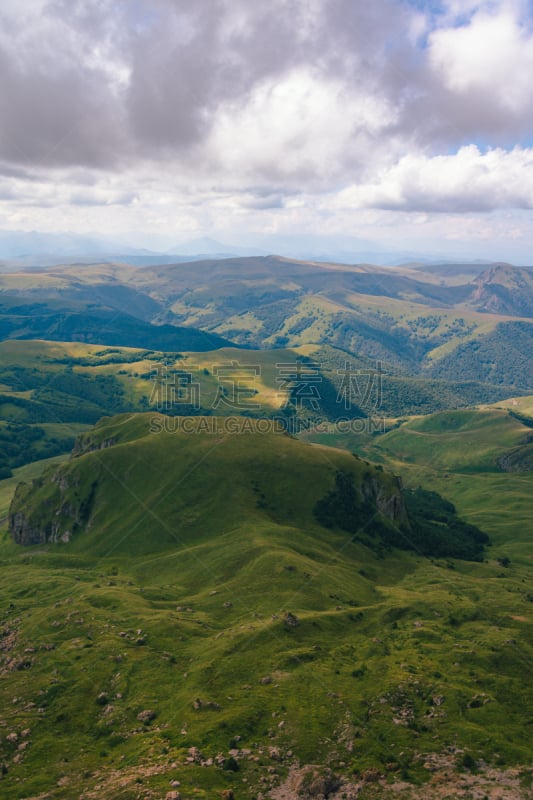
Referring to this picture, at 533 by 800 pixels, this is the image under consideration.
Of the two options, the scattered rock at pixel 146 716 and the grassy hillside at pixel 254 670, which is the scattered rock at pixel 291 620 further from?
the scattered rock at pixel 146 716

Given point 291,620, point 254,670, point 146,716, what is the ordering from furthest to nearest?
point 291,620, point 254,670, point 146,716

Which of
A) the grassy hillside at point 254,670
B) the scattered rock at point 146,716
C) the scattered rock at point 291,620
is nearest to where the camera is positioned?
the grassy hillside at point 254,670

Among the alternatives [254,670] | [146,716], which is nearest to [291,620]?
[254,670]

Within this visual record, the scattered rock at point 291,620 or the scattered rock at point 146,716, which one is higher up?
the scattered rock at point 291,620

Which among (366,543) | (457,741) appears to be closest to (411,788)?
(457,741)

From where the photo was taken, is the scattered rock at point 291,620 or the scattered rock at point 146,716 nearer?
the scattered rock at point 146,716

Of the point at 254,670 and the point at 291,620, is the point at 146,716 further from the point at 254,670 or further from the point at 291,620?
the point at 291,620

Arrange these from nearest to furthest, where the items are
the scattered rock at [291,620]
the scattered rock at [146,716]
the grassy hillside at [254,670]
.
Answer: the grassy hillside at [254,670], the scattered rock at [146,716], the scattered rock at [291,620]

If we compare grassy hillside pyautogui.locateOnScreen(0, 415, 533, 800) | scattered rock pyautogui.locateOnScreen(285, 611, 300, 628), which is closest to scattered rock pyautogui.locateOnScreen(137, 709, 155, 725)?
grassy hillside pyautogui.locateOnScreen(0, 415, 533, 800)

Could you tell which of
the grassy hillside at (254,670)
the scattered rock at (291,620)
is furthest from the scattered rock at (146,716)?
the scattered rock at (291,620)
